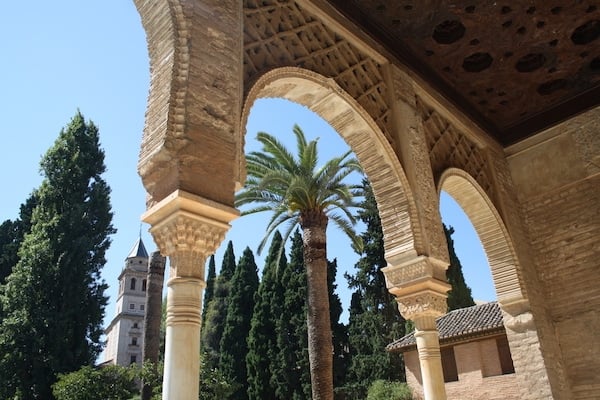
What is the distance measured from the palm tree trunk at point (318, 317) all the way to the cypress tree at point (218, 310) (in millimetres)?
20082

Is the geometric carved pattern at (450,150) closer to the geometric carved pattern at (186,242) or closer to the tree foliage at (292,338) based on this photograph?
the geometric carved pattern at (186,242)

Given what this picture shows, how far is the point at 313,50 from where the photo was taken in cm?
626

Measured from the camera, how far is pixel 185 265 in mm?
3912

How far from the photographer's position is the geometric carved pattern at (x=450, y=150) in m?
Result: 8.09

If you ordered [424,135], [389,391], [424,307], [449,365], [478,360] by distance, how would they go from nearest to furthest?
[424,307] → [424,135] → [478,360] → [449,365] → [389,391]

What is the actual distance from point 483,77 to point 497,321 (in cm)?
1143

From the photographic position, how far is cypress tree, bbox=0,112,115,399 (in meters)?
17.7

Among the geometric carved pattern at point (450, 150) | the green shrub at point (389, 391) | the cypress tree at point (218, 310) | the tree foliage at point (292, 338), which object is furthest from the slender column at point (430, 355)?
the cypress tree at point (218, 310)

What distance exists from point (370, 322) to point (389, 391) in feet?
17.1

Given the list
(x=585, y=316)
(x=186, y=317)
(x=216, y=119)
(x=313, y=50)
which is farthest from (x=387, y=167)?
(x=585, y=316)

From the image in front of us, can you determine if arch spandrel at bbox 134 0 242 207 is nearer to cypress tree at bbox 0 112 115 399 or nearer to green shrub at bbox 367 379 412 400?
cypress tree at bbox 0 112 115 399

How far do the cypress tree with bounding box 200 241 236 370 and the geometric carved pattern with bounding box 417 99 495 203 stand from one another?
84.0 feet

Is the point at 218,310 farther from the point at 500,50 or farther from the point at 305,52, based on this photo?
the point at 305,52

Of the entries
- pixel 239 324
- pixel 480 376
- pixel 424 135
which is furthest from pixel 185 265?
pixel 239 324
